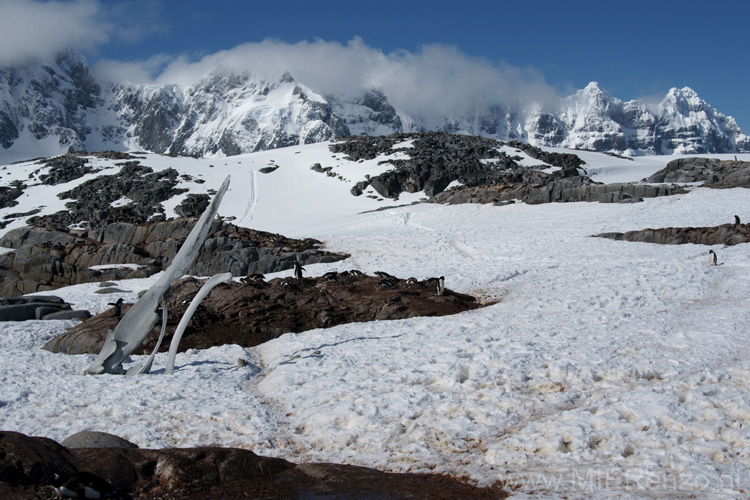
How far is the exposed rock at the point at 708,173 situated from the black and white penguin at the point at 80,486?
49.8 m

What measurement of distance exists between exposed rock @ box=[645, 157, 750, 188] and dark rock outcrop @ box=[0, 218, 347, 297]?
33.6 metres

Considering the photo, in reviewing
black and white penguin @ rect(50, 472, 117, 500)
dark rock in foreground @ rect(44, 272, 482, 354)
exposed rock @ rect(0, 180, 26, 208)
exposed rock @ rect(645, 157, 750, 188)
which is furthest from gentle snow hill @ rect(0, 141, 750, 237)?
black and white penguin @ rect(50, 472, 117, 500)

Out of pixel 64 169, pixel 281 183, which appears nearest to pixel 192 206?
pixel 281 183

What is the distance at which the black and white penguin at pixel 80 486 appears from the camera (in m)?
6.74

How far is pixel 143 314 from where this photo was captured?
13.4 metres

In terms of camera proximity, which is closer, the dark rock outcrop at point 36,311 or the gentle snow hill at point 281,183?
the dark rock outcrop at point 36,311

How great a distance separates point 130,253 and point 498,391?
31688 millimetres

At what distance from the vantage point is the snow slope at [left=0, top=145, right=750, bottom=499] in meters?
8.37

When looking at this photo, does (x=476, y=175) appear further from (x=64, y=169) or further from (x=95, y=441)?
(x=95, y=441)

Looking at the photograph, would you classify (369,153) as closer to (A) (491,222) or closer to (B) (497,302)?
(A) (491,222)

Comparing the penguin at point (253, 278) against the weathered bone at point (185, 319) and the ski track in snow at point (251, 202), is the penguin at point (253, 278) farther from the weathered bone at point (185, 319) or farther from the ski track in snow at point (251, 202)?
the ski track in snow at point (251, 202)

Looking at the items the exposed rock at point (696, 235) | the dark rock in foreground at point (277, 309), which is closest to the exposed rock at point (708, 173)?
the exposed rock at point (696, 235)

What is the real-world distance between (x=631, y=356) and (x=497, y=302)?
783 cm

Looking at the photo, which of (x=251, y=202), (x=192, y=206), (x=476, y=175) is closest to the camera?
(x=192, y=206)
